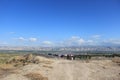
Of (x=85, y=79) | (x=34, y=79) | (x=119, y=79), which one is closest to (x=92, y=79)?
(x=85, y=79)

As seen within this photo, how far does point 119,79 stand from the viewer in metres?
25.4

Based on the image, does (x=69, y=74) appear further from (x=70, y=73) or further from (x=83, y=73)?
(x=83, y=73)

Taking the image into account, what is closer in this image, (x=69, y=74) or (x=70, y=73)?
(x=69, y=74)

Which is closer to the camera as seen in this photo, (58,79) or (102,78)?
(58,79)

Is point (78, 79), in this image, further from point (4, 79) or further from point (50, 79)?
point (4, 79)

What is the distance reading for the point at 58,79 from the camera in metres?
24.3

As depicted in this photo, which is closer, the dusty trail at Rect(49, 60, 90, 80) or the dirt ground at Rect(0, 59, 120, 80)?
the dusty trail at Rect(49, 60, 90, 80)

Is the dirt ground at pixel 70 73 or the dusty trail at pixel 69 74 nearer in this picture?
the dusty trail at pixel 69 74

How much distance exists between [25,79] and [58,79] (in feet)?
12.3

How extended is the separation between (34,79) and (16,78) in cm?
221

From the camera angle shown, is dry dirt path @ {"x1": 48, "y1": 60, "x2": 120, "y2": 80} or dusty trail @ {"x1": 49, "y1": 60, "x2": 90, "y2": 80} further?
dry dirt path @ {"x1": 48, "y1": 60, "x2": 120, "y2": 80}

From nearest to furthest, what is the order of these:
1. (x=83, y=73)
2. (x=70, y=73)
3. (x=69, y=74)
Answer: (x=69, y=74) < (x=70, y=73) < (x=83, y=73)

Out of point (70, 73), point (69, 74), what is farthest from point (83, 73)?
point (69, 74)

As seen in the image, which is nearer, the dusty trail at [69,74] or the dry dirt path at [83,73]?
the dusty trail at [69,74]
